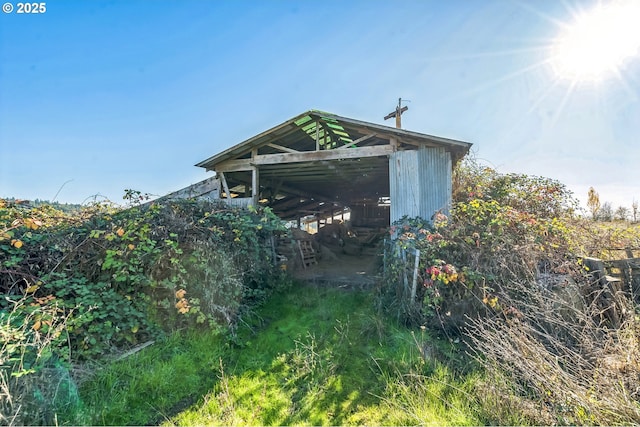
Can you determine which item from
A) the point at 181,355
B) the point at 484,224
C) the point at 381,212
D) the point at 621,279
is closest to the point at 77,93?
the point at 181,355

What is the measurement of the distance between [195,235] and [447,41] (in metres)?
5.92

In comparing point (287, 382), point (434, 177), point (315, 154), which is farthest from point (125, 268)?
point (434, 177)

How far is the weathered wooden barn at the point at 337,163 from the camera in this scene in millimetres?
6199

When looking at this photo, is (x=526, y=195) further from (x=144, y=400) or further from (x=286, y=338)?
(x=144, y=400)

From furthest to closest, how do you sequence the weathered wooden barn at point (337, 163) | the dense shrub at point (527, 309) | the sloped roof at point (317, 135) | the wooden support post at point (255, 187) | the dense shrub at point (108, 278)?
the wooden support post at point (255, 187), the weathered wooden barn at point (337, 163), the sloped roof at point (317, 135), the dense shrub at point (108, 278), the dense shrub at point (527, 309)

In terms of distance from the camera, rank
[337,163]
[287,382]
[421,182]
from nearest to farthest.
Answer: [287,382] → [421,182] → [337,163]

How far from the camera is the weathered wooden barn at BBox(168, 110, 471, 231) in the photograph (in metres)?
6.20

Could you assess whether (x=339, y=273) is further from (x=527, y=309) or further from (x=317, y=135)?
(x=527, y=309)

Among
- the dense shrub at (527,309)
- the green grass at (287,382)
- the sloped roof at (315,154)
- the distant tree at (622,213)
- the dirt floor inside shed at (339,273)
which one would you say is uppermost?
the sloped roof at (315,154)

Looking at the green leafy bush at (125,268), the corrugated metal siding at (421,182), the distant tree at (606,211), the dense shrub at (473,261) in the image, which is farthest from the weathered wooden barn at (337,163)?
the distant tree at (606,211)

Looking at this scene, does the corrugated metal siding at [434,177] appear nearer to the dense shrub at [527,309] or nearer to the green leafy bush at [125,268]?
the dense shrub at [527,309]

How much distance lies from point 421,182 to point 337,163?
2.57 m

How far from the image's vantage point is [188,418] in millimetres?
2537

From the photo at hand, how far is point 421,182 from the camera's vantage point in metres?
6.16
